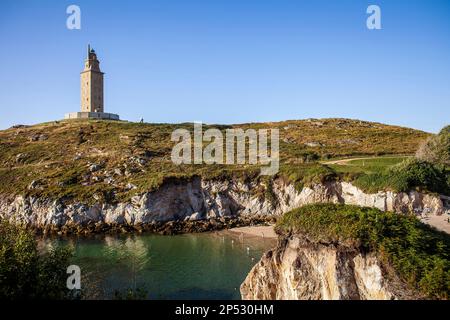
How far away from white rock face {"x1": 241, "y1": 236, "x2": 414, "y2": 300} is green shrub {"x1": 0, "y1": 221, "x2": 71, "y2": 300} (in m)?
10.3

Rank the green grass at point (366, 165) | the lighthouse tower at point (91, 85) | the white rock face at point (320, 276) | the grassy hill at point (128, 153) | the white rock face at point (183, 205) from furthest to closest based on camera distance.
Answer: the lighthouse tower at point (91, 85)
the grassy hill at point (128, 153)
the white rock face at point (183, 205)
the green grass at point (366, 165)
the white rock face at point (320, 276)

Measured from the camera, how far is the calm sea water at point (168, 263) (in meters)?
32.3

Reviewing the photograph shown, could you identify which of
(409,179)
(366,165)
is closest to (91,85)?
(366,165)

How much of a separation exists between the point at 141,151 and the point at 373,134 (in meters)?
55.2

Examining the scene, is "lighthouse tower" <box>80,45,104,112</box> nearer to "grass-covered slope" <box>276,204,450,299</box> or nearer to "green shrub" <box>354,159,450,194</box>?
"green shrub" <box>354,159,450,194</box>

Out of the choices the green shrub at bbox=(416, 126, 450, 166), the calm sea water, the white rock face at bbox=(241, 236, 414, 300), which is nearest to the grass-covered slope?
the white rock face at bbox=(241, 236, 414, 300)

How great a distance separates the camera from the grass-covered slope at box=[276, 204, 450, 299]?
14914 mm

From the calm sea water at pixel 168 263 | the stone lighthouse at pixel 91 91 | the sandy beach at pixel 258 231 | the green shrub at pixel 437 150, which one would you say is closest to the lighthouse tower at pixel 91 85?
the stone lighthouse at pixel 91 91

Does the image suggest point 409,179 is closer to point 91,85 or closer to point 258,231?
point 258,231

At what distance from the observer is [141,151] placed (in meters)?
82.8

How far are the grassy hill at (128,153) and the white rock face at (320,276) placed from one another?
134 ft

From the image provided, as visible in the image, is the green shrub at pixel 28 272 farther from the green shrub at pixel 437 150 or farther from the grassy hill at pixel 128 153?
the green shrub at pixel 437 150
